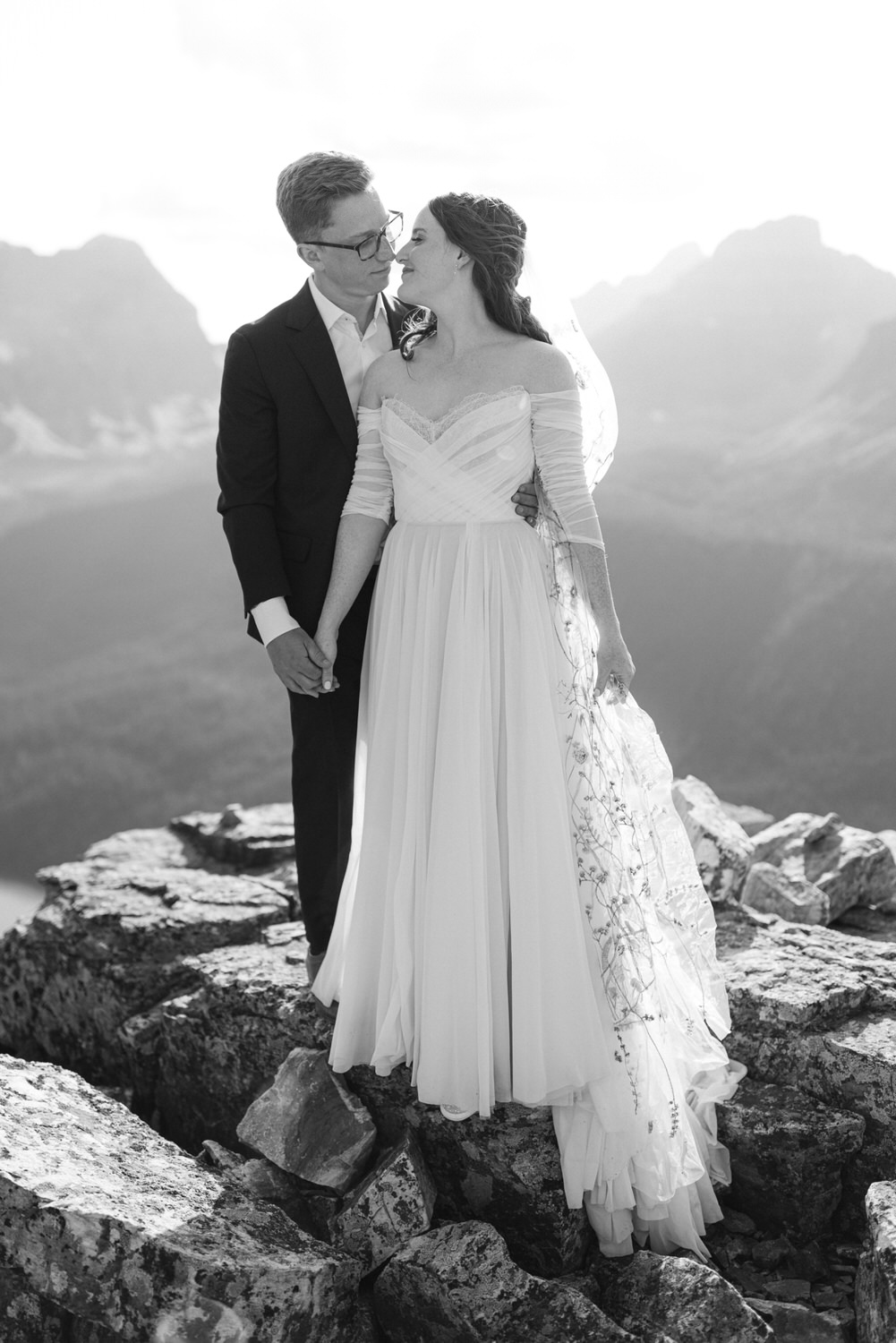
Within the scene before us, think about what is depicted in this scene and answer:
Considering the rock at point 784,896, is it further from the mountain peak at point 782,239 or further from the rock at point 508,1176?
the mountain peak at point 782,239

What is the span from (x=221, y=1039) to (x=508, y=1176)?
2.85 ft

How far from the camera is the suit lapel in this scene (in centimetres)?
214

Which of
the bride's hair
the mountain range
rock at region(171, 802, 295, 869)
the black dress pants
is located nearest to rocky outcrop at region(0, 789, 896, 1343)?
the black dress pants

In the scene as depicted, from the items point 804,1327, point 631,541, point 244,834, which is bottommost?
point 804,1327

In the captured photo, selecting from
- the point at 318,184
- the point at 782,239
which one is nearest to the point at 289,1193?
the point at 318,184

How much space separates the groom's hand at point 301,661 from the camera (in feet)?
6.98

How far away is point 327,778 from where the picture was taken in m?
2.37

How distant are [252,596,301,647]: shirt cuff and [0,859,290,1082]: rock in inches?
49.5

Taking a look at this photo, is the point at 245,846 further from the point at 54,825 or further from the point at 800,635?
the point at 54,825

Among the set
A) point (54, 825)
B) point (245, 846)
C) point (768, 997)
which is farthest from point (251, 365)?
point (54, 825)

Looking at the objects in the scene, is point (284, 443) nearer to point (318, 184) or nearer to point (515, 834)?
point (318, 184)

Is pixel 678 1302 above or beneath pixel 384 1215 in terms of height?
beneath

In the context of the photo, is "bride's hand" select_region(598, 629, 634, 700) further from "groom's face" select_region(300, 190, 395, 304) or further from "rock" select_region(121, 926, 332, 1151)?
"rock" select_region(121, 926, 332, 1151)

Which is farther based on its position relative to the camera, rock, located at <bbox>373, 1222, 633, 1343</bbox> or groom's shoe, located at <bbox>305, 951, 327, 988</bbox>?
groom's shoe, located at <bbox>305, 951, 327, 988</bbox>
